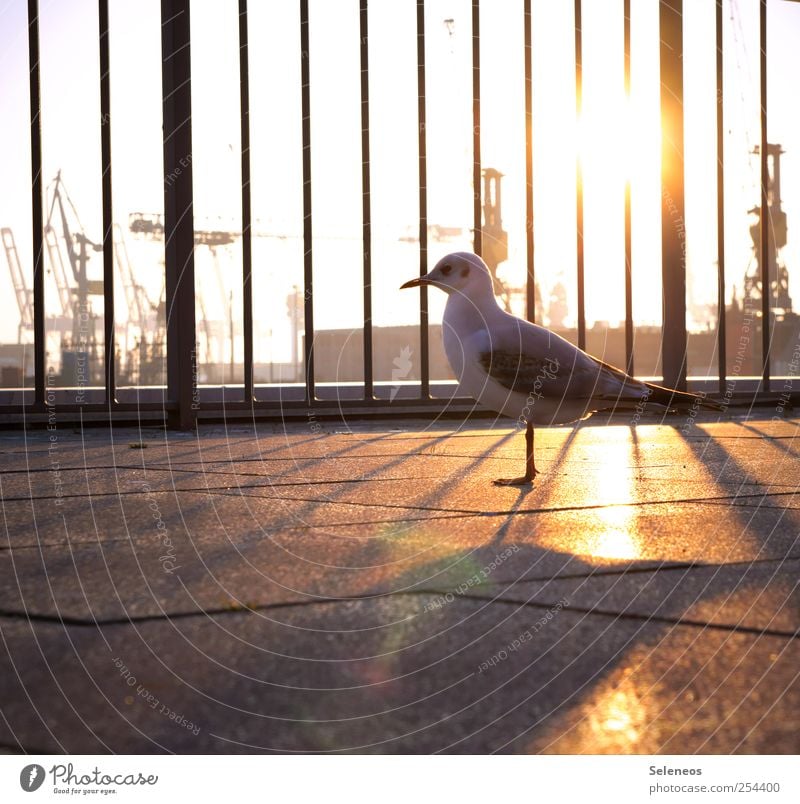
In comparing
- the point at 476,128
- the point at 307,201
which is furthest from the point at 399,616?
the point at 476,128

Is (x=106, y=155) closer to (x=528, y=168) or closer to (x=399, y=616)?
(x=528, y=168)

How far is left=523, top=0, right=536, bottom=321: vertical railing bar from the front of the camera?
725 cm

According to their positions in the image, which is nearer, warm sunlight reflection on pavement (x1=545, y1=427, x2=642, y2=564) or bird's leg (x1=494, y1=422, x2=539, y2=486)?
warm sunlight reflection on pavement (x1=545, y1=427, x2=642, y2=564)

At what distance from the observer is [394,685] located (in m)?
1.30

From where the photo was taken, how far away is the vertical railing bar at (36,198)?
600 cm

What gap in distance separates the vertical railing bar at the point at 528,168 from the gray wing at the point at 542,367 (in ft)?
11.7

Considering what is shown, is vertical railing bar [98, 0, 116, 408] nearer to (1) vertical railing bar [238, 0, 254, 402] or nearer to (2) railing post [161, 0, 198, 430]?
(2) railing post [161, 0, 198, 430]

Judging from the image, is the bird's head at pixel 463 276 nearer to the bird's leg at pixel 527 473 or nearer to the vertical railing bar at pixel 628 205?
the bird's leg at pixel 527 473

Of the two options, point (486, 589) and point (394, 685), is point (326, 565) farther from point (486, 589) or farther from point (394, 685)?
point (394, 685)

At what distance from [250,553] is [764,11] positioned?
26.6 feet

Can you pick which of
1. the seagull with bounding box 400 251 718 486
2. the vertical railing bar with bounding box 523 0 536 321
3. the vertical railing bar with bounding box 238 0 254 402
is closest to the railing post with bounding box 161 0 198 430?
the vertical railing bar with bounding box 238 0 254 402

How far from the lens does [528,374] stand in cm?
360

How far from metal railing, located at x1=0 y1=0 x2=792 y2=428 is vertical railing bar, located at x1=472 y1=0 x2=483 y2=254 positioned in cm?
1
